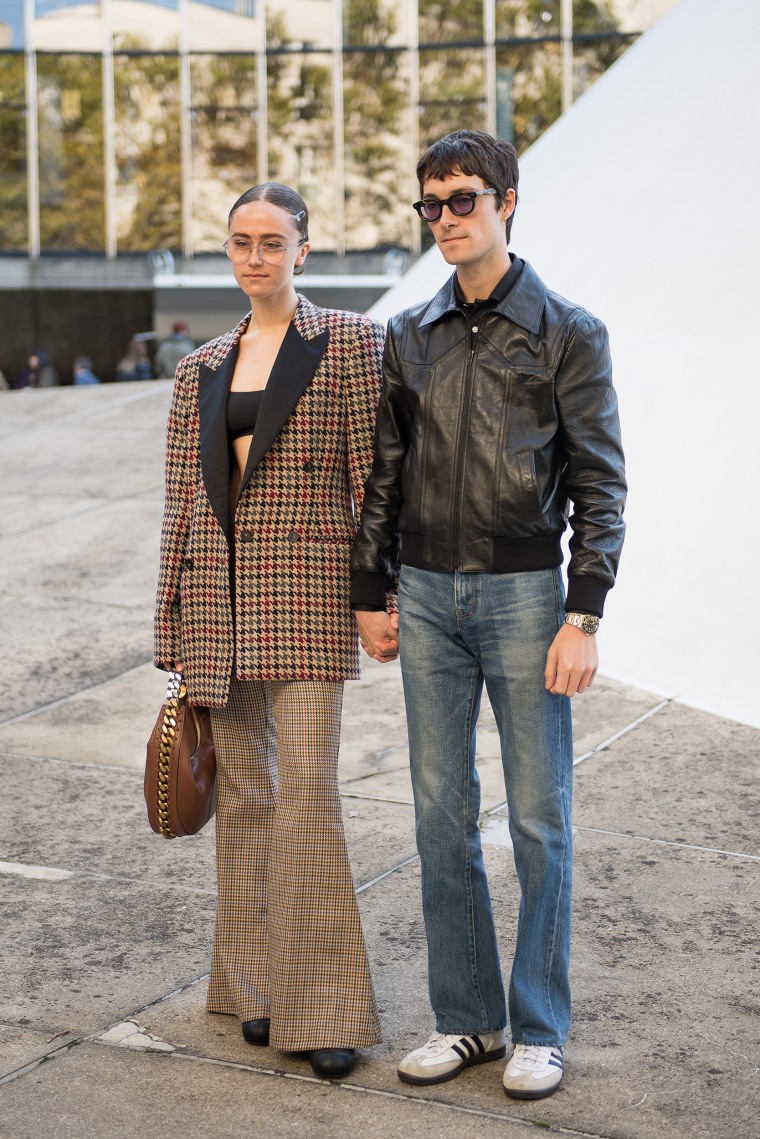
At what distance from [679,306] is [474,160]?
496 cm

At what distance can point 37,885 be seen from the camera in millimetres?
4457

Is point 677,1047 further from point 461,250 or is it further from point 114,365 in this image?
point 114,365

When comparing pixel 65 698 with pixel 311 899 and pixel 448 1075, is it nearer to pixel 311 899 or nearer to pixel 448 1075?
pixel 311 899

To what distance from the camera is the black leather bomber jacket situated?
3.04 meters

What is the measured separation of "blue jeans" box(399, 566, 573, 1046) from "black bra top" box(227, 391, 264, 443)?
0.55 metres

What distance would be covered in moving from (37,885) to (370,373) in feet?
6.79

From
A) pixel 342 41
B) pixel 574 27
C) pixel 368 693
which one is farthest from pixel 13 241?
pixel 368 693

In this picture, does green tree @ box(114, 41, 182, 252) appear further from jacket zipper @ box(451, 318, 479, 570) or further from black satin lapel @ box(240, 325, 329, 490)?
jacket zipper @ box(451, 318, 479, 570)

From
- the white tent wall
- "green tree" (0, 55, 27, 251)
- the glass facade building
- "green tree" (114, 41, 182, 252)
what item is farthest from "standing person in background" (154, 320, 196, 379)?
"green tree" (0, 55, 27, 251)

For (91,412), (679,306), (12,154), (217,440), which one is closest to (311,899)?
(217,440)

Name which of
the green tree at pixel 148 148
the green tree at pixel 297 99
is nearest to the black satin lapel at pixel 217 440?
the green tree at pixel 297 99

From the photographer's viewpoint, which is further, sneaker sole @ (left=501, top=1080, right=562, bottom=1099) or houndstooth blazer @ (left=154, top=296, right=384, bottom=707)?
houndstooth blazer @ (left=154, top=296, right=384, bottom=707)

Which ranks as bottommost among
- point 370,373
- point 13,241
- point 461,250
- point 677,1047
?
point 677,1047

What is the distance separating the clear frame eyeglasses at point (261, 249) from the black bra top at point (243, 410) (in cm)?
31
